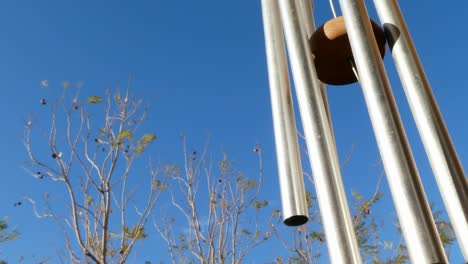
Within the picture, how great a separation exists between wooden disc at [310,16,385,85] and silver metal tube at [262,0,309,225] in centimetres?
16

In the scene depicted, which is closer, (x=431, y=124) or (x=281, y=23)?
(x=431, y=124)

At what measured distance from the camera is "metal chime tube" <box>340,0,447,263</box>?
884mm

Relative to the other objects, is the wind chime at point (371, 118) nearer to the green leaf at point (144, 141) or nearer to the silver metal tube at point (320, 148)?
the silver metal tube at point (320, 148)

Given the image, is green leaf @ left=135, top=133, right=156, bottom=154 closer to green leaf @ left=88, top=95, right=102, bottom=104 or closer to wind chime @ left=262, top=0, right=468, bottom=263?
green leaf @ left=88, top=95, right=102, bottom=104

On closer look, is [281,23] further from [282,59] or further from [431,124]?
[431,124]

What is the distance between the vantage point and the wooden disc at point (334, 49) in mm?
1459

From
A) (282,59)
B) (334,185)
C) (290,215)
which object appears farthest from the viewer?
(282,59)

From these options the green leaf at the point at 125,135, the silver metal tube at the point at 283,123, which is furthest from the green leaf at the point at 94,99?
the silver metal tube at the point at 283,123

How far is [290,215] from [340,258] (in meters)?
0.30

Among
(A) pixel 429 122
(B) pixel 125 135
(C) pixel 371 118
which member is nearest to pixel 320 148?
(C) pixel 371 118

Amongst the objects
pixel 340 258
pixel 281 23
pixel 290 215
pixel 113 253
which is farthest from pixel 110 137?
pixel 340 258

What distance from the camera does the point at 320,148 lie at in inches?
46.8

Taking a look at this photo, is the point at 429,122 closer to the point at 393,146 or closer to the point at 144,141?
the point at 393,146

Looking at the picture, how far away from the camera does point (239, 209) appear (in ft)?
18.2
